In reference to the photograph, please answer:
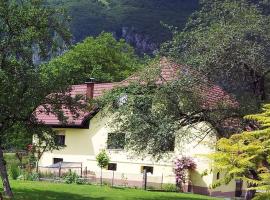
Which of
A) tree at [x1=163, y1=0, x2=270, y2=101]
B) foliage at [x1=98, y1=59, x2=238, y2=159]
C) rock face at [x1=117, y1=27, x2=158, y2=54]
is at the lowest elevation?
foliage at [x1=98, y1=59, x2=238, y2=159]

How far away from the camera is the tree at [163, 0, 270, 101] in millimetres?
20844

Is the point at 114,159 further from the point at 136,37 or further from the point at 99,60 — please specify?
the point at 136,37

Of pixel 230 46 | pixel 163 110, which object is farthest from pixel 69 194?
pixel 230 46

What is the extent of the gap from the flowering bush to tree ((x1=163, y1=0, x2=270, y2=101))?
12339mm

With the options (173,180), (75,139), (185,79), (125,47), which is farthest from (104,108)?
(125,47)

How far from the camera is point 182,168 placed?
34312mm

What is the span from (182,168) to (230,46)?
1496cm

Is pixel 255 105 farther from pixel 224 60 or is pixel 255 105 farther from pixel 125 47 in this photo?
pixel 125 47

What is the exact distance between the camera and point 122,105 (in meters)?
23.3

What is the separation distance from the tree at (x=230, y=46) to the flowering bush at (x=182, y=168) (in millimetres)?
12339

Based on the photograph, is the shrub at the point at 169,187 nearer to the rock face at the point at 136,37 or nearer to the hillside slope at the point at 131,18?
the hillside slope at the point at 131,18

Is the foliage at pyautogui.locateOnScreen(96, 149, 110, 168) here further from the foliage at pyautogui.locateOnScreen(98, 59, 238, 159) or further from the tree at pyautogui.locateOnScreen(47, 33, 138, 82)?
the tree at pyautogui.locateOnScreen(47, 33, 138, 82)

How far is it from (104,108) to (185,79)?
4.87m

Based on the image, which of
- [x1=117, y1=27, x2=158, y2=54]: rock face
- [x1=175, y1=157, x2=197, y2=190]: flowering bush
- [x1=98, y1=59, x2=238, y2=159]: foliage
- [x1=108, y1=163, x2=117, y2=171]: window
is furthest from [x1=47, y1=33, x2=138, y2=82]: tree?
[x1=117, y1=27, x2=158, y2=54]: rock face
